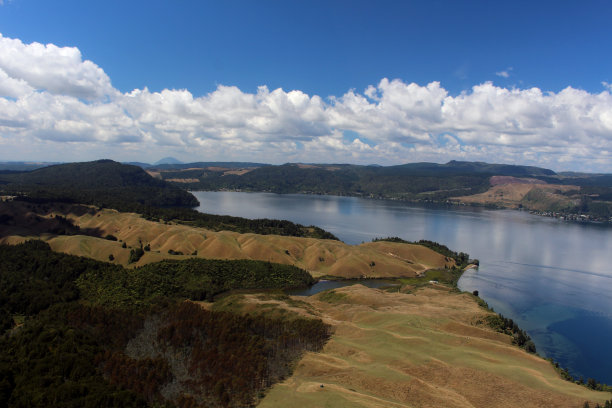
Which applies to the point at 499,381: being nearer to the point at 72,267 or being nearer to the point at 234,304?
the point at 234,304

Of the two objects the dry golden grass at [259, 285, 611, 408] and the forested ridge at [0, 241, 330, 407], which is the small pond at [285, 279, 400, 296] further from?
the dry golden grass at [259, 285, 611, 408]

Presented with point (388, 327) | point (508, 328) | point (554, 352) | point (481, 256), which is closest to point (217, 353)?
point (388, 327)

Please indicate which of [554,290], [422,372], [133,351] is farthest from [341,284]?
[133,351]

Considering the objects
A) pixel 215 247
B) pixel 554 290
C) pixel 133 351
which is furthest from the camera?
pixel 215 247

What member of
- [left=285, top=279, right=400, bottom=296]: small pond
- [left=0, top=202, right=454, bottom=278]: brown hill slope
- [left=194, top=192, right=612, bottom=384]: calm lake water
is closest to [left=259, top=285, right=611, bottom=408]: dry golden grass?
[left=194, top=192, right=612, bottom=384]: calm lake water

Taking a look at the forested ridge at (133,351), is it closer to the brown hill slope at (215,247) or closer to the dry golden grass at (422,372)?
the dry golden grass at (422,372)

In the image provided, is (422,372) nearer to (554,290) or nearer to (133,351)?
(133,351)
